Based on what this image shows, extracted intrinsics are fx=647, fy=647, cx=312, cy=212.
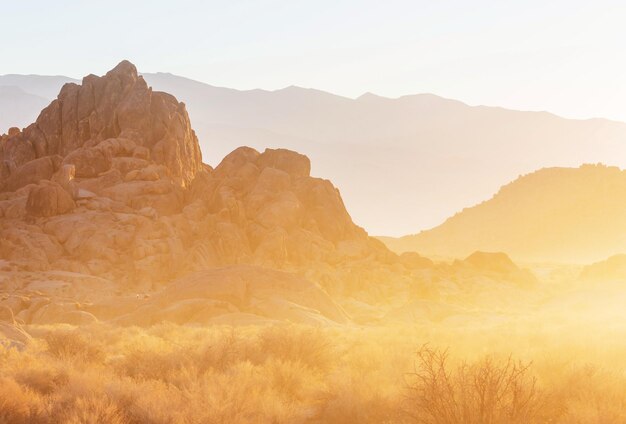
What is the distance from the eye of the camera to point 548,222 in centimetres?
14600

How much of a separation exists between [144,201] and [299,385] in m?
51.6

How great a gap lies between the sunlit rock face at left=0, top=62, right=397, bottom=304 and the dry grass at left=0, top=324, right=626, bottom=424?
1517 inches

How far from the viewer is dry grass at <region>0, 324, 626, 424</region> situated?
11.1 metres

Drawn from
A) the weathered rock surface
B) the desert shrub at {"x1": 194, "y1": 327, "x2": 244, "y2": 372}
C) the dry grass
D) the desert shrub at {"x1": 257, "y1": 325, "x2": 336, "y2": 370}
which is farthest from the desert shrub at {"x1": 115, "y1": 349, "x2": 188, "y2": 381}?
the weathered rock surface

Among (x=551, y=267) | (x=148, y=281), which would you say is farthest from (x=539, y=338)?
(x=551, y=267)

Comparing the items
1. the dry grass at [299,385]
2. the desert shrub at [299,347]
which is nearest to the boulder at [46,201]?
the dry grass at [299,385]

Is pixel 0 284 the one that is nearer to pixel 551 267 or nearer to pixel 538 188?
pixel 551 267

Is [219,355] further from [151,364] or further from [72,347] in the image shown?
[72,347]

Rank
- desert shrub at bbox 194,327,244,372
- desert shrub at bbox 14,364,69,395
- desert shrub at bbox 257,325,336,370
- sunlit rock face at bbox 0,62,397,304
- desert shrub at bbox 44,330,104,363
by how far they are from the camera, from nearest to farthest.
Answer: desert shrub at bbox 14,364,69,395, desert shrub at bbox 194,327,244,372, desert shrub at bbox 257,325,336,370, desert shrub at bbox 44,330,104,363, sunlit rock face at bbox 0,62,397,304

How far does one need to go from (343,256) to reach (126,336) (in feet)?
131

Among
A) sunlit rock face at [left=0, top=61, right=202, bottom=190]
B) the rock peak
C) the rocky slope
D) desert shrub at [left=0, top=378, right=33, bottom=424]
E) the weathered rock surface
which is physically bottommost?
desert shrub at [left=0, top=378, right=33, bottom=424]

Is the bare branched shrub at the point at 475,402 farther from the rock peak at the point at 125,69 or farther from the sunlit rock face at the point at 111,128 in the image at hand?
the rock peak at the point at 125,69

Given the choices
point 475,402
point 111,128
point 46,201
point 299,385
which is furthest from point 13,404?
point 111,128

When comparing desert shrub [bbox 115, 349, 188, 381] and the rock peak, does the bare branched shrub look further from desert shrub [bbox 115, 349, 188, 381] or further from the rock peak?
the rock peak
